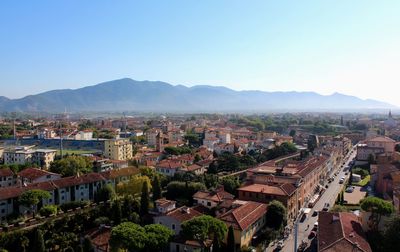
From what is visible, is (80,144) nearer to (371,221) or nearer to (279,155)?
(279,155)

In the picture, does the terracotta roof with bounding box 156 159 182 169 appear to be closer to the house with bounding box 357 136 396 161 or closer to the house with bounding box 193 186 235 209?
the house with bounding box 193 186 235 209

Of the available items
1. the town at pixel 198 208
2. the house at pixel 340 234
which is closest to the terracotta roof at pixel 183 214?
the town at pixel 198 208

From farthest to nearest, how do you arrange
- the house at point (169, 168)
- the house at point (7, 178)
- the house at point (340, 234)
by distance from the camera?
the house at point (169, 168) → the house at point (7, 178) → the house at point (340, 234)

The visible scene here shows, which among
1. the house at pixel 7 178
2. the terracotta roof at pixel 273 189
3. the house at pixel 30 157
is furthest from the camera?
the house at pixel 30 157

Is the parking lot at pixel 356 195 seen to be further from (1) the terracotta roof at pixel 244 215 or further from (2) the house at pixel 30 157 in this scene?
(2) the house at pixel 30 157

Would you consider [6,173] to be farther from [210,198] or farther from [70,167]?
[210,198]

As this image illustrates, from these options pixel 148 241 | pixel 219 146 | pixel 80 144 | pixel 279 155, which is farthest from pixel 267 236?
pixel 80 144

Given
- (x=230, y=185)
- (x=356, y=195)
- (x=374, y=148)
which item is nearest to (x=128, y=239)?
(x=230, y=185)
